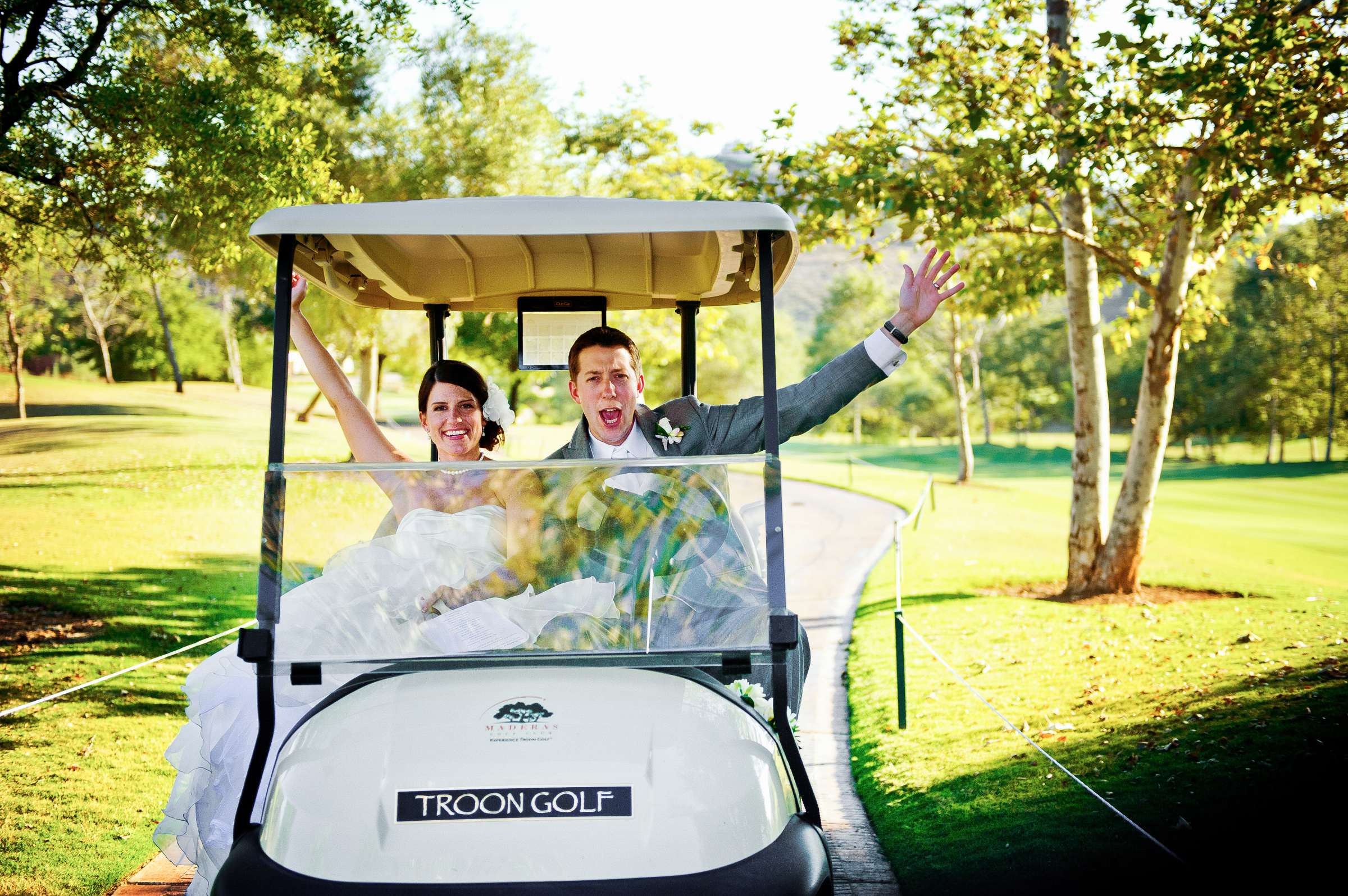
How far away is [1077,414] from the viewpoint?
11.2 m

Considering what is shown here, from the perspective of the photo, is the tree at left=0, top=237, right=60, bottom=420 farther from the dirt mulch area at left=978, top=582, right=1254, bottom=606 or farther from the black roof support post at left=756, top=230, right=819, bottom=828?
the black roof support post at left=756, top=230, right=819, bottom=828

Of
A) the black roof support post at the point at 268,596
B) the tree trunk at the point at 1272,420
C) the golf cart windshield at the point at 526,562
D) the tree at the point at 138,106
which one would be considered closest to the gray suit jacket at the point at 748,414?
the golf cart windshield at the point at 526,562

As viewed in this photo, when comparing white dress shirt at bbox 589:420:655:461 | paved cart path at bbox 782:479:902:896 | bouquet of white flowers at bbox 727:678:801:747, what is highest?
white dress shirt at bbox 589:420:655:461

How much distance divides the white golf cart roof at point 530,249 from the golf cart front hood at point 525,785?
43.0 inches

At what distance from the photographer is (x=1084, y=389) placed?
11.2m

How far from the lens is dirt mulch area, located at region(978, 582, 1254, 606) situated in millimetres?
10938

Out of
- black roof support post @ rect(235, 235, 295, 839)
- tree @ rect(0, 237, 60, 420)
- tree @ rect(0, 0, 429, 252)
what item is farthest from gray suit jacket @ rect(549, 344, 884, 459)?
tree @ rect(0, 237, 60, 420)

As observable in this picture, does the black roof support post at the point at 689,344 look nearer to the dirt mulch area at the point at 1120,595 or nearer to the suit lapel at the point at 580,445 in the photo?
the suit lapel at the point at 580,445

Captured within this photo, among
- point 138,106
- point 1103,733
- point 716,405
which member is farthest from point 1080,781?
point 138,106

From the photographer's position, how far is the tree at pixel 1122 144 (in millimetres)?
6926

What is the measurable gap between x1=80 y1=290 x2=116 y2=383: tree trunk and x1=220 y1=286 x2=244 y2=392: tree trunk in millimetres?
5214

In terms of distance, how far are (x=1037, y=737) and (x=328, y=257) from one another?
4775 mm

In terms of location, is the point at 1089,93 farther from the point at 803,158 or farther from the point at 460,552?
the point at 460,552

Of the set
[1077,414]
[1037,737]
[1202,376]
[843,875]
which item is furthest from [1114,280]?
[1202,376]
